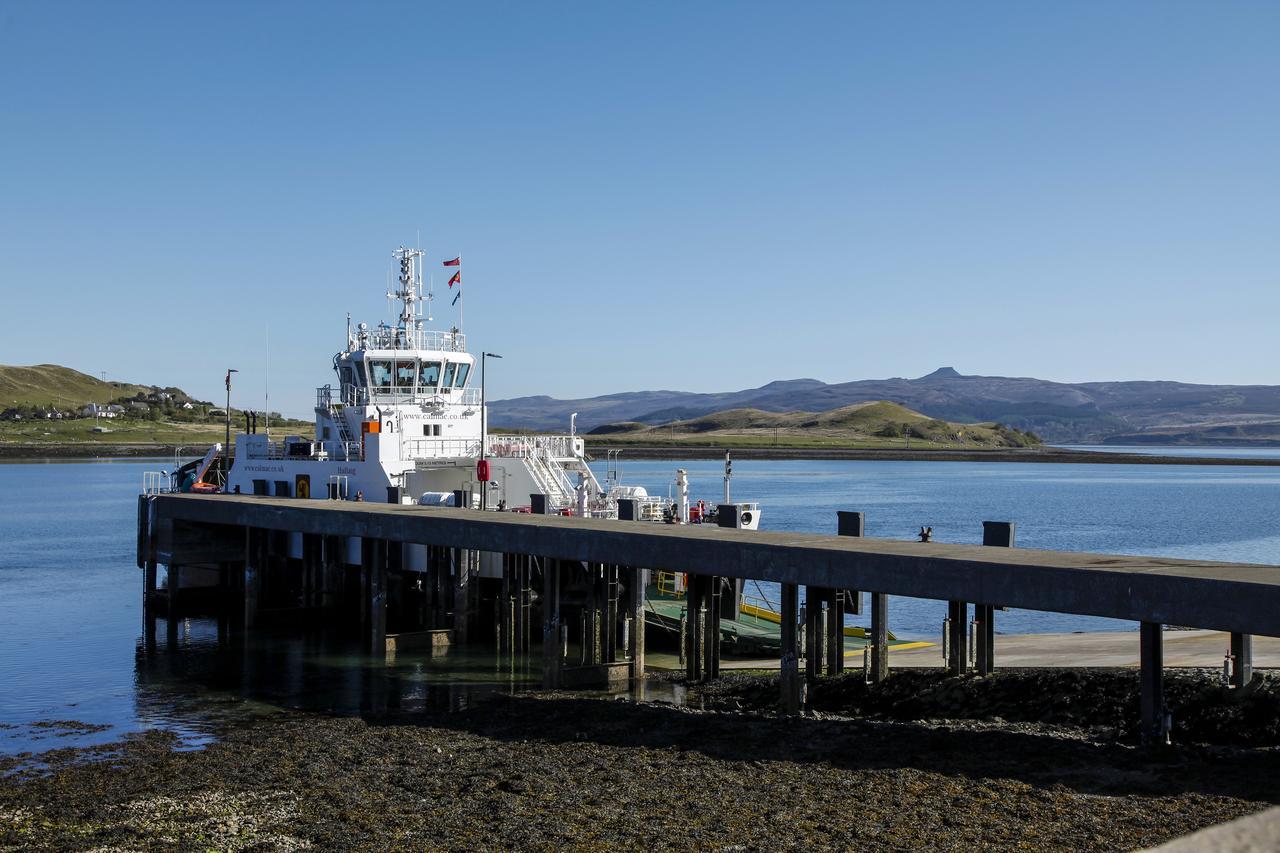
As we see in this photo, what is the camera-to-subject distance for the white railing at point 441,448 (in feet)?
132

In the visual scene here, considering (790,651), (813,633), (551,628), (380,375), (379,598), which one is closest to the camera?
(790,651)

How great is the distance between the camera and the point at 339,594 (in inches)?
1528

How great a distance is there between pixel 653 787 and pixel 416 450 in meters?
23.9

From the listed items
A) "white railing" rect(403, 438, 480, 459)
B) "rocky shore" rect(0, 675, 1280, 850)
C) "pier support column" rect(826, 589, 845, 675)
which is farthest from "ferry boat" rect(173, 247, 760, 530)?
"rocky shore" rect(0, 675, 1280, 850)

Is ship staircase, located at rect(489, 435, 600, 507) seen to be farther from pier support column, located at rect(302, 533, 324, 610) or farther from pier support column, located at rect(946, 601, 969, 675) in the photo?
pier support column, located at rect(946, 601, 969, 675)

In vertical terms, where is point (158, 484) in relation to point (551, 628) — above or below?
above

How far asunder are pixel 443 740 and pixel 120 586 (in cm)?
3418

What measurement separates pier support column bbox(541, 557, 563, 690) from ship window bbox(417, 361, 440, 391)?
16.6 metres

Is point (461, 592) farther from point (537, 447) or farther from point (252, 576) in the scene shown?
point (252, 576)

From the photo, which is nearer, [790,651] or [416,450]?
[790,651]

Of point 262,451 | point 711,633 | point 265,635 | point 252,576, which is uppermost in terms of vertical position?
point 262,451

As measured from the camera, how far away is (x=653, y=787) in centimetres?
1834

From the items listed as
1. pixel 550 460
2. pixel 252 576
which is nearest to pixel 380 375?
pixel 550 460

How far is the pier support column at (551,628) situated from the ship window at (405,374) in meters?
16.5
